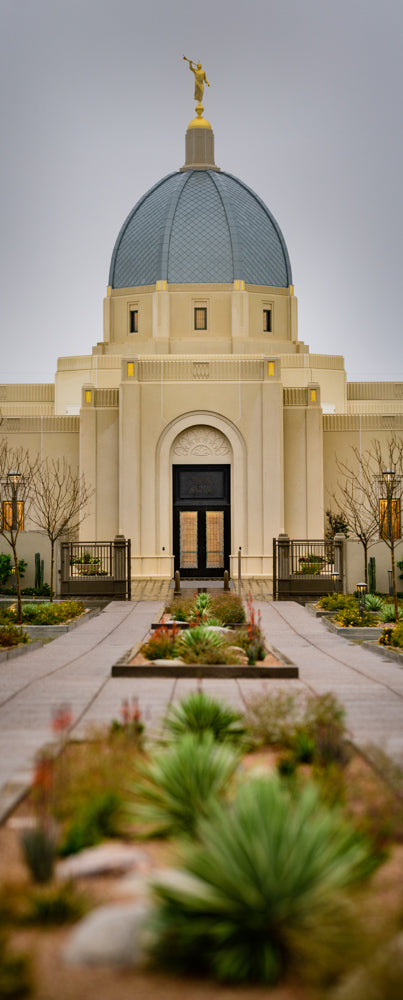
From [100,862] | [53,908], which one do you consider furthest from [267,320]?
[53,908]

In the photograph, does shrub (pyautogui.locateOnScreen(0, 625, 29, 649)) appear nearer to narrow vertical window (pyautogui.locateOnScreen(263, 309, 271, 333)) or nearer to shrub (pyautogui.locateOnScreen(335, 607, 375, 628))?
shrub (pyautogui.locateOnScreen(335, 607, 375, 628))

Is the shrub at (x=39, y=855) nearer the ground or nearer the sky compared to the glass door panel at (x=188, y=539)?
nearer the ground

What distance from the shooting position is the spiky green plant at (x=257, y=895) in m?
3.77

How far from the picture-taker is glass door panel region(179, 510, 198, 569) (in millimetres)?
32375

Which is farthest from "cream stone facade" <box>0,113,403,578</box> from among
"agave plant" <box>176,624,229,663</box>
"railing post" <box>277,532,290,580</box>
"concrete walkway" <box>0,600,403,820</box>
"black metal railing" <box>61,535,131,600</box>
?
"agave plant" <box>176,624,229,663</box>

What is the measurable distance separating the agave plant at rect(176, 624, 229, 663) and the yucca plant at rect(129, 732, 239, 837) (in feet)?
19.3

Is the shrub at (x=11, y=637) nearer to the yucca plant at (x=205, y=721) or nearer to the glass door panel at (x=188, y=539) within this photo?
the yucca plant at (x=205, y=721)

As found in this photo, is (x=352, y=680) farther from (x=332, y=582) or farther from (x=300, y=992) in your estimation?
(x=332, y=582)

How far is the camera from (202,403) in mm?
32750

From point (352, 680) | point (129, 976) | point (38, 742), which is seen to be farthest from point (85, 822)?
point (352, 680)

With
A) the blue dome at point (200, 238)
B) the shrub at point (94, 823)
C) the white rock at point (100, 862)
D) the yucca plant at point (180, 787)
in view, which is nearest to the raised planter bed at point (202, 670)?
the yucca plant at point (180, 787)

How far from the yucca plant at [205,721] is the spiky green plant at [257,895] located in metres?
2.98

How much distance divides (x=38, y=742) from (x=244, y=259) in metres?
A: 31.1

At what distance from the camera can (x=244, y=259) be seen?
3697 cm
